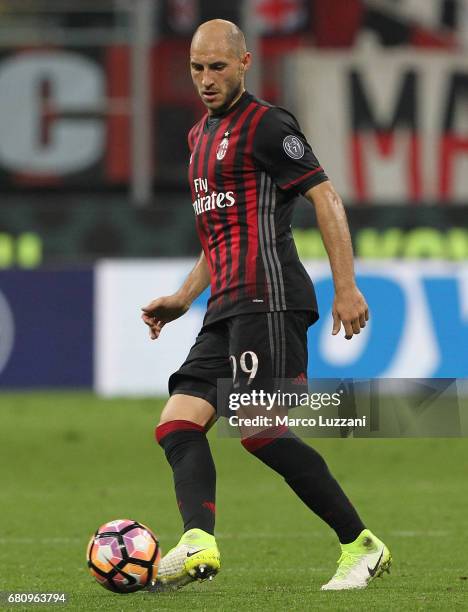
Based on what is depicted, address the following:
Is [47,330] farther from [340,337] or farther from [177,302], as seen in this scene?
[177,302]

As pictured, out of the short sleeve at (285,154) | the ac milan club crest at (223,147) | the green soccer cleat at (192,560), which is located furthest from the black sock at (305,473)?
the ac milan club crest at (223,147)

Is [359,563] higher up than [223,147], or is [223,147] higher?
[223,147]

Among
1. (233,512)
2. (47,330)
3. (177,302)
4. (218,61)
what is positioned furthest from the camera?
(47,330)

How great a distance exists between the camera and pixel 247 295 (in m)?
4.85

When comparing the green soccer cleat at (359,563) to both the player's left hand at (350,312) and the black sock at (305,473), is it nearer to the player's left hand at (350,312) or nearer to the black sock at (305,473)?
the black sock at (305,473)

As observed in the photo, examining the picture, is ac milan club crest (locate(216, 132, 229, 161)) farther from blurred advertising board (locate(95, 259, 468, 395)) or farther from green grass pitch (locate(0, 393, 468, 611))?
blurred advertising board (locate(95, 259, 468, 395))

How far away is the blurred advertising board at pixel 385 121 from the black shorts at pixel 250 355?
41.1 ft

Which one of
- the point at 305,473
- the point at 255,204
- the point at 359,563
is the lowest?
the point at 359,563

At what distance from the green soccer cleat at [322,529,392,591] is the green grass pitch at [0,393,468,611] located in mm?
69

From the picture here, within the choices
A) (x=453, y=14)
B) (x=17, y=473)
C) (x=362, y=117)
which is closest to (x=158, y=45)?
(x=362, y=117)

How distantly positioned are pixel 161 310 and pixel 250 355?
624 mm

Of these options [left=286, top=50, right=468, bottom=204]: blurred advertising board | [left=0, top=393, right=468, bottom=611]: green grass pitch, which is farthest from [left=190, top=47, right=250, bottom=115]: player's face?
[left=286, top=50, right=468, bottom=204]: blurred advertising board

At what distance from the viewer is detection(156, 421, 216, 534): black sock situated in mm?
4809
